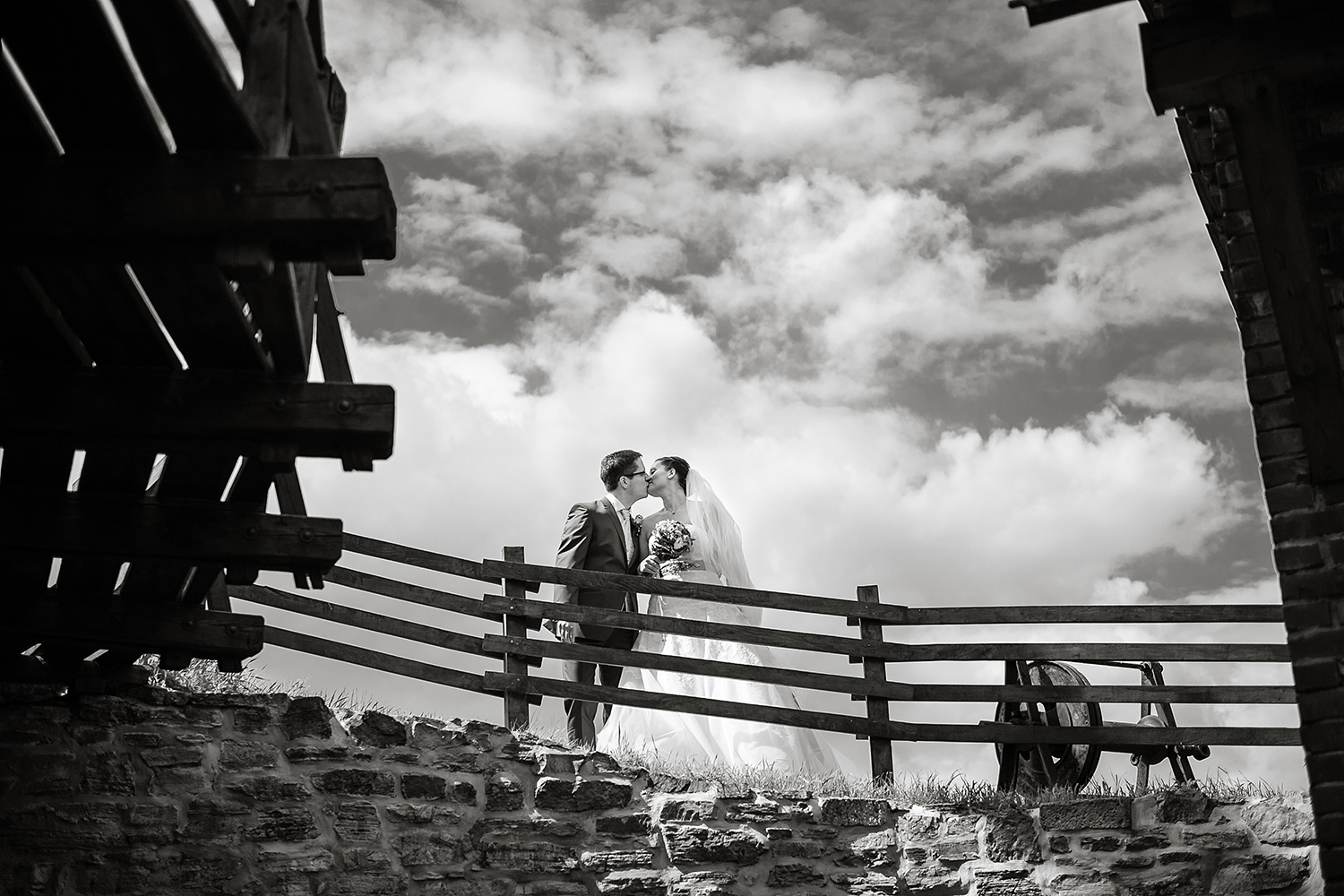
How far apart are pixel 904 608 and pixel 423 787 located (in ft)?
10.3

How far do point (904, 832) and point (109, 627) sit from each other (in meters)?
4.24

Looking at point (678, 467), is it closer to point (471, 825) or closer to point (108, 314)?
point (471, 825)

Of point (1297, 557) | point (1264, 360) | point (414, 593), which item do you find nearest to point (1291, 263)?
point (1264, 360)

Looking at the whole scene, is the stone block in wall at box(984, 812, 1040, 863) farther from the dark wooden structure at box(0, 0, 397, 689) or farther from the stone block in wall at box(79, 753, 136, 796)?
the stone block in wall at box(79, 753, 136, 796)

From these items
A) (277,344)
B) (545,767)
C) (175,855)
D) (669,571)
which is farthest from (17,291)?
(669,571)

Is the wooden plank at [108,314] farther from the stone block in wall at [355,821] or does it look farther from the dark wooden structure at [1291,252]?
the stone block in wall at [355,821]

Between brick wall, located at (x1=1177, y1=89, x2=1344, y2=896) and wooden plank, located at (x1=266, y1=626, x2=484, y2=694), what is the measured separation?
16.0ft

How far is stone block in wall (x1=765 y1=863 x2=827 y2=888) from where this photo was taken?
6922 mm

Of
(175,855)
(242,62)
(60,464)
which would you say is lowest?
(175,855)

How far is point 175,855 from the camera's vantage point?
21.0 feet

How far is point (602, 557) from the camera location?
30.0ft

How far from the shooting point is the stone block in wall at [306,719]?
6707mm

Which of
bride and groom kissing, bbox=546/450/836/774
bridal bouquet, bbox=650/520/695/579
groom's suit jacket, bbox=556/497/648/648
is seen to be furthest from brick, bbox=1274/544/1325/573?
bridal bouquet, bbox=650/520/695/579

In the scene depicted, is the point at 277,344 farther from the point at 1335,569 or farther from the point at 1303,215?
the point at 1335,569
